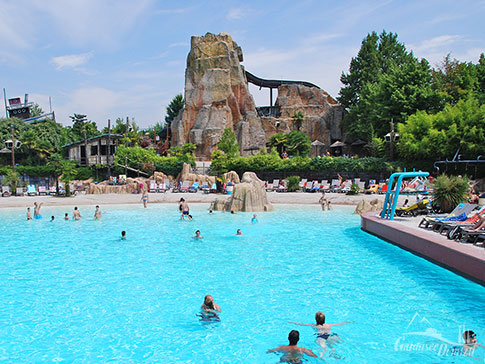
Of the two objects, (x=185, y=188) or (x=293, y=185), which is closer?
(x=293, y=185)

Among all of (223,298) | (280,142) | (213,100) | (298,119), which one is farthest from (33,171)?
(223,298)

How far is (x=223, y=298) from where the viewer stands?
305 inches

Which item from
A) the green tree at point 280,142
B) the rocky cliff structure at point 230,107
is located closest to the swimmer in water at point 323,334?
the green tree at point 280,142

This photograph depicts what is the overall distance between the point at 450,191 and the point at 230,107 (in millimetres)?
A: 35225

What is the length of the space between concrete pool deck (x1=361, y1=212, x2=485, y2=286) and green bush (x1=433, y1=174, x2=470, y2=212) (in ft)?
4.77

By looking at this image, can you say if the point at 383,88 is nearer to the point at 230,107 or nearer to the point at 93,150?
the point at 230,107

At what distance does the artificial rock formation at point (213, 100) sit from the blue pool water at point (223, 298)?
102ft

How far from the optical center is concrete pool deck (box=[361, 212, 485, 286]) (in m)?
7.76

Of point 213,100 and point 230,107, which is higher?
point 213,100

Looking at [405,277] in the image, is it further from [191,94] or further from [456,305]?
[191,94]

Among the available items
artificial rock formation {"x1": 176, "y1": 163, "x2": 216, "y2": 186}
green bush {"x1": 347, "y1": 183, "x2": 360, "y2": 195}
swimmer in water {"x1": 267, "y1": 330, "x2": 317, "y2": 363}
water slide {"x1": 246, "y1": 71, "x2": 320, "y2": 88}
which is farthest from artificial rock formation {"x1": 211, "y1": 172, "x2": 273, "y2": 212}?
water slide {"x1": 246, "y1": 71, "x2": 320, "y2": 88}

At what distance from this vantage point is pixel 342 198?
24359 mm

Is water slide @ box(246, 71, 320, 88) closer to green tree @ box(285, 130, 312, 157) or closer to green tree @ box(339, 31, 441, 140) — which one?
green tree @ box(339, 31, 441, 140)

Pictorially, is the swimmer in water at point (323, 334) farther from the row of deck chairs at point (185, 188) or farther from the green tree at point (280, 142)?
the green tree at point (280, 142)
